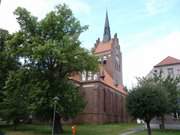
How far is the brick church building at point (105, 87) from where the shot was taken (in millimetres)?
56750

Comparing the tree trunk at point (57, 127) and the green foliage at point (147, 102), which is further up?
the green foliage at point (147, 102)

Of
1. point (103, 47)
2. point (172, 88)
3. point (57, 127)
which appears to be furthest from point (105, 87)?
point (57, 127)

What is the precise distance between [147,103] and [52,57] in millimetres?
11920

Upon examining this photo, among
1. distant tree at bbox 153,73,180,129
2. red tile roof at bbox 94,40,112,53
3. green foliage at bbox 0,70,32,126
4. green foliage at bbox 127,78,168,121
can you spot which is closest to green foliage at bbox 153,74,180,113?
distant tree at bbox 153,73,180,129

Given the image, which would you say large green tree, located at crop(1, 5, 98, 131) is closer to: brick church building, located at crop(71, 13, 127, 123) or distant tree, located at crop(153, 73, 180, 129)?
brick church building, located at crop(71, 13, 127, 123)

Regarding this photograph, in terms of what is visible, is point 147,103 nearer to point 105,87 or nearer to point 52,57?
point 52,57

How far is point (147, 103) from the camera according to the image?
33.1 m

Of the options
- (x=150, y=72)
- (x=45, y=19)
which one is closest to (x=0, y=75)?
(x=45, y=19)

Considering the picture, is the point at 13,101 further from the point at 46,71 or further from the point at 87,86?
the point at 87,86

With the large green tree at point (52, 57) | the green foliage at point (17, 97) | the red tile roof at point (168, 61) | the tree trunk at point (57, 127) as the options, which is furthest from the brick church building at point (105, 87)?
the red tile roof at point (168, 61)

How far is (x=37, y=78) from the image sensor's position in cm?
3588

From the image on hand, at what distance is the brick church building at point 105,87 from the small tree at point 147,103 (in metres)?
9.13

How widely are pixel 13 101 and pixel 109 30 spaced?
192 feet

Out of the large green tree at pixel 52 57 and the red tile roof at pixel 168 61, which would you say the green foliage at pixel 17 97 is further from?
the red tile roof at pixel 168 61
